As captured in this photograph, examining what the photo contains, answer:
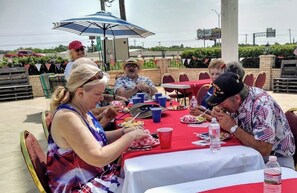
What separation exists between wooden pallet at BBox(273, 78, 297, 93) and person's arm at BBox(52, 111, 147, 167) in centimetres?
979

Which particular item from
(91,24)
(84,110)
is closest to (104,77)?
(84,110)

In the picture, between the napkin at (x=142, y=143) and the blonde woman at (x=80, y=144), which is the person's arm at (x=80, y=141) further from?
the napkin at (x=142, y=143)

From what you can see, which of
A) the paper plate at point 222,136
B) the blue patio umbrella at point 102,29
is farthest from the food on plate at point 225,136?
the blue patio umbrella at point 102,29

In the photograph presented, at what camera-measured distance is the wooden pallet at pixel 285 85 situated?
406 inches

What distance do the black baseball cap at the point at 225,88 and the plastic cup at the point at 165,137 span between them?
367 millimetres

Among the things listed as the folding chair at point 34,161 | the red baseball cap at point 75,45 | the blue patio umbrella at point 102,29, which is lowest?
the folding chair at point 34,161

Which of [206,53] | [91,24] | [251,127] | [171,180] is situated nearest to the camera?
[171,180]

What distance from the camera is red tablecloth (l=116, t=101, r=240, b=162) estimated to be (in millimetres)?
1991

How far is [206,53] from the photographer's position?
14.7 metres

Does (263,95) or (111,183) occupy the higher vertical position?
(263,95)

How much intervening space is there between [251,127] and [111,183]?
1.01 m

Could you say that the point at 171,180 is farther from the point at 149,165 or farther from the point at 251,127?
the point at 251,127

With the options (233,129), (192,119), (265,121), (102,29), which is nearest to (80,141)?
(233,129)

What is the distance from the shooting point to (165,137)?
2.00m
